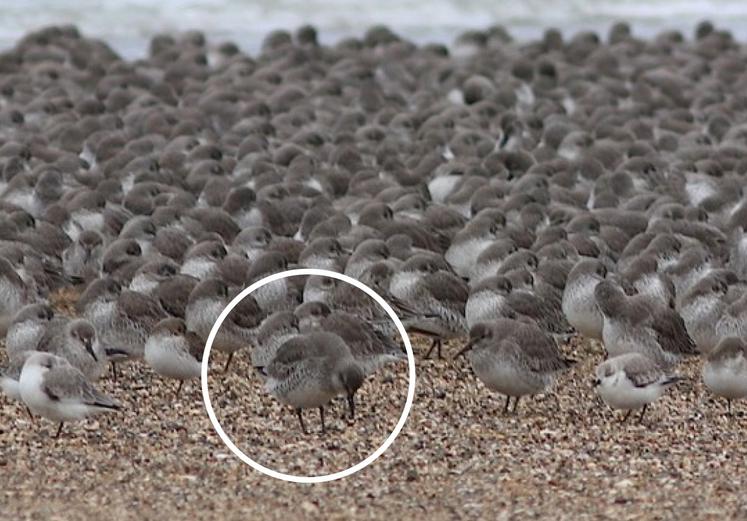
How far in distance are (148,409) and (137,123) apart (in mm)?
7021

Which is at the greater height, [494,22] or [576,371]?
[576,371]

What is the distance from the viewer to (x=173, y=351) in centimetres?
971

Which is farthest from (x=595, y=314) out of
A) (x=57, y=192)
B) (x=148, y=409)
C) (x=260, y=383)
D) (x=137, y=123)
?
(x=137, y=123)

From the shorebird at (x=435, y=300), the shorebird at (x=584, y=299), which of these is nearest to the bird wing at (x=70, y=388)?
the shorebird at (x=435, y=300)

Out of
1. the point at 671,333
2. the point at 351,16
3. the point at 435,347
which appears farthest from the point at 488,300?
the point at 351,16

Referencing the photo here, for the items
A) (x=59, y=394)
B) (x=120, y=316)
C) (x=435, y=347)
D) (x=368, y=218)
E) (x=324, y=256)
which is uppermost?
(x=59, y=394)

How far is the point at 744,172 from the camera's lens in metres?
14.1

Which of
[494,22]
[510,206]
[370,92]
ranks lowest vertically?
[494,22]

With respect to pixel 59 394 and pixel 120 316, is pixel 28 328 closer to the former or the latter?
pixel 120 316

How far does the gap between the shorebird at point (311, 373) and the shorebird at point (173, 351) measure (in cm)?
74

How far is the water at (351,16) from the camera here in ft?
87.2

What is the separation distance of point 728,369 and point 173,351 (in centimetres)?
289

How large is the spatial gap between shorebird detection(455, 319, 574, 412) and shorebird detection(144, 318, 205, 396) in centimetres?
143

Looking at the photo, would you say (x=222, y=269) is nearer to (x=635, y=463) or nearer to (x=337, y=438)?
(x=337, y=438)
